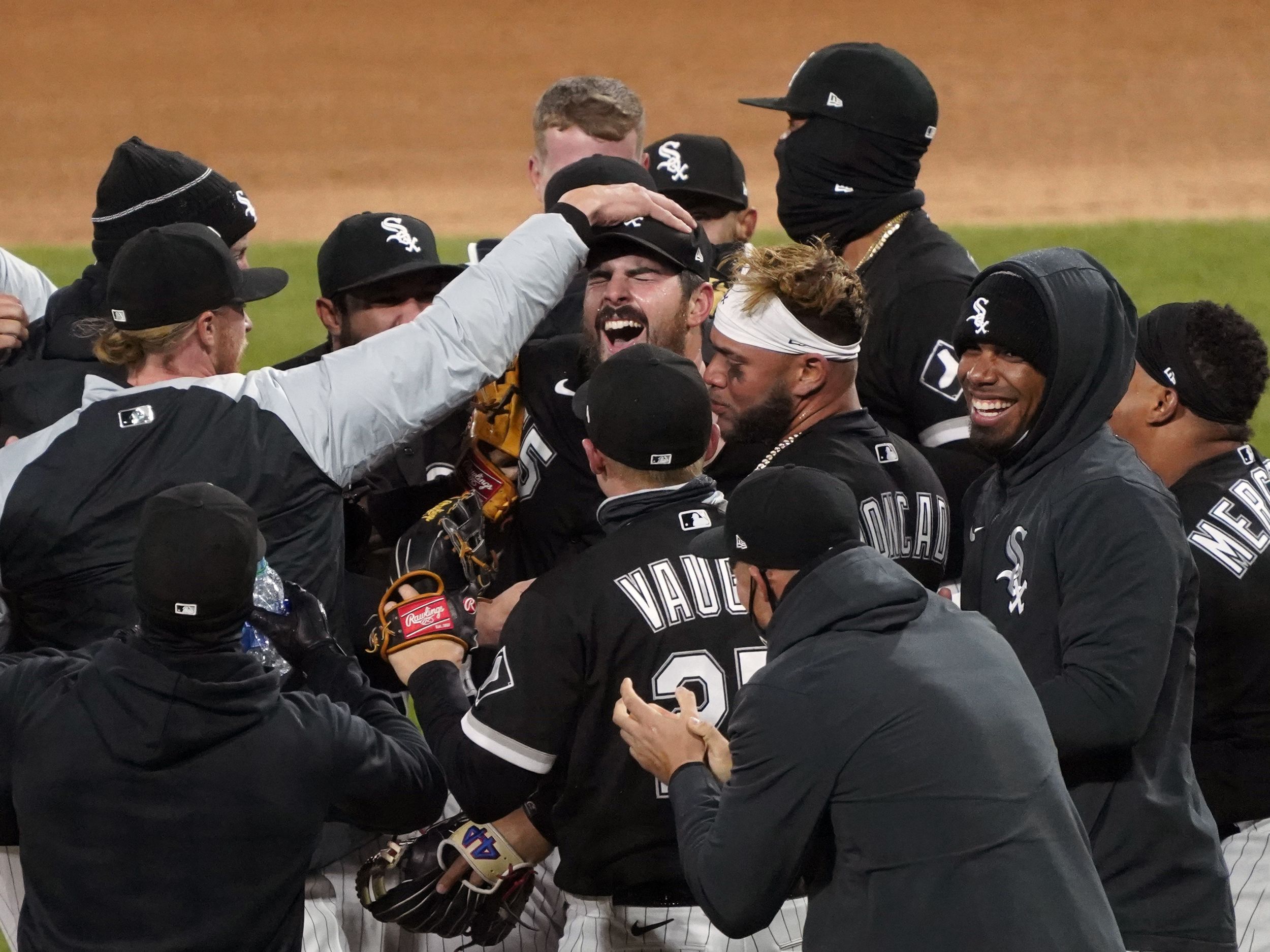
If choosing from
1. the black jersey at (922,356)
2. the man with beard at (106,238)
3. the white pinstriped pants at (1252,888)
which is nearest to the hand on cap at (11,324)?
the man with beard at (106,238)

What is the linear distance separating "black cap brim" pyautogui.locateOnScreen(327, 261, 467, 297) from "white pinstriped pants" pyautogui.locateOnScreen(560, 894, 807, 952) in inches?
73.4

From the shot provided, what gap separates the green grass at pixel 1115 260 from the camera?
42.0 ft

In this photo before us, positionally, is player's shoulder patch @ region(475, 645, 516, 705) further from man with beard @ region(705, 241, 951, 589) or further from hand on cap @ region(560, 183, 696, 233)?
hand on cap @ region(560, 183, 696, 233)

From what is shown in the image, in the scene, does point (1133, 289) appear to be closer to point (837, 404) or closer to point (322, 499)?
point (837, 404)

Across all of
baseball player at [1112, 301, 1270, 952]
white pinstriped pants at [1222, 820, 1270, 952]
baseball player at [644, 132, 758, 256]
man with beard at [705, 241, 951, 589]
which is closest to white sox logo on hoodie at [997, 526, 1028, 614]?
man with beard at [705, 241, 951, 589]

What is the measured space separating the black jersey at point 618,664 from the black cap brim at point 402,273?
1.43 metres

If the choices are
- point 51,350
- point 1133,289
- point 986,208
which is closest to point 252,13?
point 986,208

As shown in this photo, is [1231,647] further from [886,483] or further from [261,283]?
[261,283]

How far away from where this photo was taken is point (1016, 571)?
3426 millimetres

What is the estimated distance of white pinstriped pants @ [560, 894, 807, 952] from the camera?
362cm

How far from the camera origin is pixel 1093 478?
3.29m

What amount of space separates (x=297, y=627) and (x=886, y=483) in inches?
57.1

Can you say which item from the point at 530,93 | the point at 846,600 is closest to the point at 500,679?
the point at 846,600

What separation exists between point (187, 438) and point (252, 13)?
17.4 m
